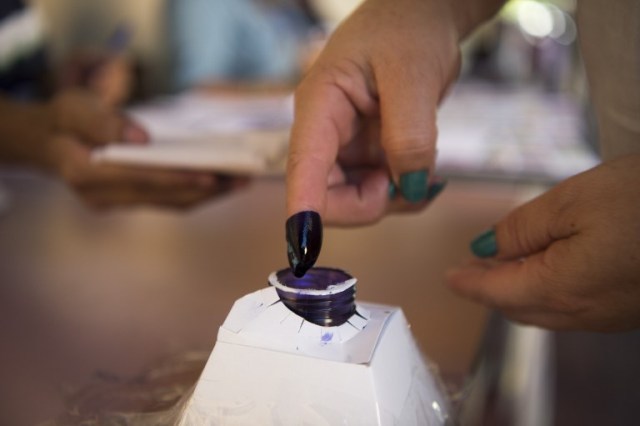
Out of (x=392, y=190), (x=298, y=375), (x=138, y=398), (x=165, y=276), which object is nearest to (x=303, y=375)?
(x=298, y=375)

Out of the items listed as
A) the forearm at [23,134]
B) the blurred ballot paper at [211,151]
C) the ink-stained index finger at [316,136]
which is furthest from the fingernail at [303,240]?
the forearm at [23,134]

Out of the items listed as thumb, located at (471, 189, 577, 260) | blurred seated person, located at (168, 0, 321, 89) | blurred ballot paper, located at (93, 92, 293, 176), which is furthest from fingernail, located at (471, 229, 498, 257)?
blurred seated person, located at (168, 0, 321, 89)

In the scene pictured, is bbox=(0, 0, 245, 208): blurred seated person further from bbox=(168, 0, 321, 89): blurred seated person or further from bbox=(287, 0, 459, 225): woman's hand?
bbox=(168, 0, 321, 89): blurred seated person

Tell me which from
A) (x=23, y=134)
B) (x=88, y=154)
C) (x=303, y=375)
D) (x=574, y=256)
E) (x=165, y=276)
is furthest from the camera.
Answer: (x=23, y=134)

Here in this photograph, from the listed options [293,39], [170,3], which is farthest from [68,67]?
[293,39]

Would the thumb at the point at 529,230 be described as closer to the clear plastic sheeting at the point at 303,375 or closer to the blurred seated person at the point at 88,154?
the clear plastic sheeting at the point at 303,375

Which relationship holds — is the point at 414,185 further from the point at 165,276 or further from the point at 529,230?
the point at 165,276

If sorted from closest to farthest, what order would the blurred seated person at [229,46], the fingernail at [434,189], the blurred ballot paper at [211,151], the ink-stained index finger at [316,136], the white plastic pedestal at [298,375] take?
the white plastic pedestal at [298,375], the ink-stained index finger at [316,136], the fingernail at [434,189], the blurred ballot paper at [211,151], the blurred seated person at [229,46]
